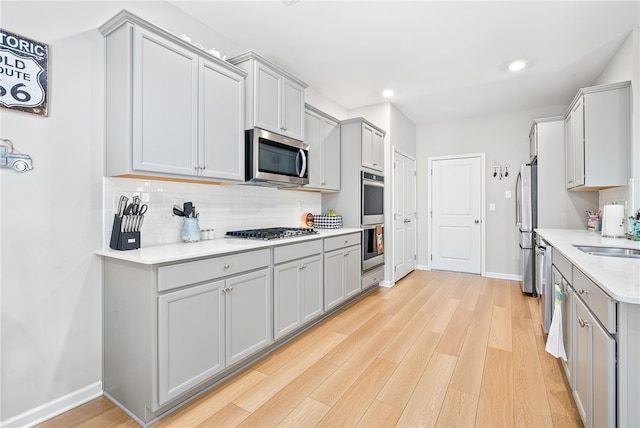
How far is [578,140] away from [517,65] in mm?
998

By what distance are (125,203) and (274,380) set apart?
1.54 meters

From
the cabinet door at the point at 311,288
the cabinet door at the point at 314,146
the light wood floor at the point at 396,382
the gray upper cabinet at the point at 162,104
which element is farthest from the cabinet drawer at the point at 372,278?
the gray upper cabinet at the point at 162,104

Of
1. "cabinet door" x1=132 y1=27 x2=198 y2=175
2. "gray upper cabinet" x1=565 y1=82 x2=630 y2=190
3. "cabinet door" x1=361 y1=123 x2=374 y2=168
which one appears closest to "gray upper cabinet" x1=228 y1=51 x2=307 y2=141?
"cabinet door" x1=132 y1=27 x2=198 y2=175

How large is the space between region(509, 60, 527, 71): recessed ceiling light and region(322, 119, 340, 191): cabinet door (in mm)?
2002

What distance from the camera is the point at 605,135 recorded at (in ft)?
9.20

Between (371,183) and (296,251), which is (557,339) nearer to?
(296,251)

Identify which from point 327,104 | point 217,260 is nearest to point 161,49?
point 217,260

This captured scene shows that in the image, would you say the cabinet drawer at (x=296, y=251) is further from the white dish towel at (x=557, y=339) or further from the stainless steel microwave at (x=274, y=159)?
the white dish towel at (x=557, y=339)

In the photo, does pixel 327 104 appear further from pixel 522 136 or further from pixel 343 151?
pixel 522 136

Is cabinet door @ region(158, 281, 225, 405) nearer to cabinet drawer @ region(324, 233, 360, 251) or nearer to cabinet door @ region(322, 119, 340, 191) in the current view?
cabinet drawer @ region(324, 233, 360, 251)

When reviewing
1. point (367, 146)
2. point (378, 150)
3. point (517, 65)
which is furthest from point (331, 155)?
point (517, 65)

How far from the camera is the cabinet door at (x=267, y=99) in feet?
8.34

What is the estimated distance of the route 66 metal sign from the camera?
61.6 inches

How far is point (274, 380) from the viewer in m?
2.09
